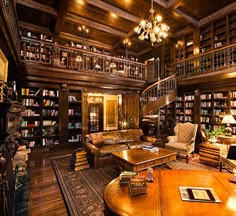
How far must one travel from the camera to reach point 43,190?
109 inches

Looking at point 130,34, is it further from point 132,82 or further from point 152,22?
point 152,22

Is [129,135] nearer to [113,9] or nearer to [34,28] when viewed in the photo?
[113,9]

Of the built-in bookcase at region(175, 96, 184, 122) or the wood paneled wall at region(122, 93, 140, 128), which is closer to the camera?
the wood paneled wall at region(122, 93, 140, 128)

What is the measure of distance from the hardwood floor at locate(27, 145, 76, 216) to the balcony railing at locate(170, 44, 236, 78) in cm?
565

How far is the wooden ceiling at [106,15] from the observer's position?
5.30m

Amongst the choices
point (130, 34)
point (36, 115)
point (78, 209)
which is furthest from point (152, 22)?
point (36, 115)

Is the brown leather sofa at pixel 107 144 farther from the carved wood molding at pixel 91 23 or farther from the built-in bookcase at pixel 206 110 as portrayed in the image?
the carved wood molding at pixel 91 23

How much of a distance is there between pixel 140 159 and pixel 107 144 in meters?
1.61

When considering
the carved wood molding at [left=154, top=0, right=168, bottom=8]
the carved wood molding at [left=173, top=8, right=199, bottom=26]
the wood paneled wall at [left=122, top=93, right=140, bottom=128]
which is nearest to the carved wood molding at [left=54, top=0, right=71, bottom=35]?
the carved wood molding at [left=154, top=0, right=168, bottom=8]

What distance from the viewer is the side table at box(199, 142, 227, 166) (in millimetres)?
3764

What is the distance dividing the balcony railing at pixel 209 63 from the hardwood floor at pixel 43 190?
5650mm

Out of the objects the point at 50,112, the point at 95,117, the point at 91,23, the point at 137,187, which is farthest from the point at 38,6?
the point at 137,187

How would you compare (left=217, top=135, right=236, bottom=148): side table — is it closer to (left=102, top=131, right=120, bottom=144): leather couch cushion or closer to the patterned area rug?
the patterned area rug

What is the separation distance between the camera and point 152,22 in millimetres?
3838
